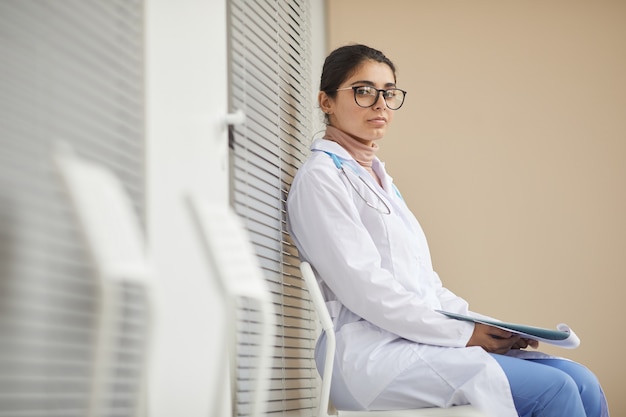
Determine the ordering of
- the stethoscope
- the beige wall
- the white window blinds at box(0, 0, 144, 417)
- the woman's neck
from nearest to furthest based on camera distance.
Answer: the white window blinds at box(0, 0, 144, 417) → the stethoscope → the woman's neck → the beige wall

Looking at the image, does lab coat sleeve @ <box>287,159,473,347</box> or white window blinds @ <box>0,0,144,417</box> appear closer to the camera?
white window blinds @ <box>0,0,144,417</box>

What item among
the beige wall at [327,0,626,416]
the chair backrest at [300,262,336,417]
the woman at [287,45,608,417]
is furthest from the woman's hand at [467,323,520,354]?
the beige wall at [327,0,626,416]

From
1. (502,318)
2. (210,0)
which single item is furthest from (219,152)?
(502,318)

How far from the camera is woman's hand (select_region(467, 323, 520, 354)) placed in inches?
84.0

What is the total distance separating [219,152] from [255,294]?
0.81 meters

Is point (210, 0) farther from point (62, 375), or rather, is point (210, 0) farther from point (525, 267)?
point (525, 267)

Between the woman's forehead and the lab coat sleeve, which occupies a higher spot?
the woman's forehead

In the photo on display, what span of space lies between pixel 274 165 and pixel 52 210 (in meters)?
1.23

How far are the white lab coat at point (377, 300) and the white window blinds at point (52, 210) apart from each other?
2.53 ft

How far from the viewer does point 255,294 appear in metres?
1.31

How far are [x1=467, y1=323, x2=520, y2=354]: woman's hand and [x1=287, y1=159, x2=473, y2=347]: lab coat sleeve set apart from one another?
0.08ft

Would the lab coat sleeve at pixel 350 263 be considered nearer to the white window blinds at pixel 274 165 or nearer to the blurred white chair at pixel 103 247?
the white window blinds at pixel 274 165

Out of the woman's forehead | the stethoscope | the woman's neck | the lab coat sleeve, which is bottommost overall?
the lab coat sleeve

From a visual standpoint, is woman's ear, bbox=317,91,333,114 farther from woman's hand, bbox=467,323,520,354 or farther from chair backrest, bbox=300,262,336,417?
woman's hand, bbox=467,323,520,354
